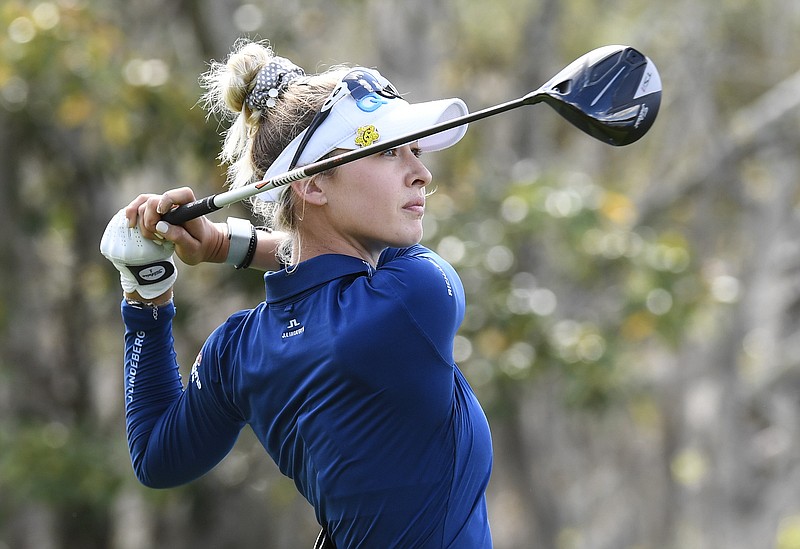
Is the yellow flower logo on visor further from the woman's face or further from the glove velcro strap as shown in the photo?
the glove velcro strap

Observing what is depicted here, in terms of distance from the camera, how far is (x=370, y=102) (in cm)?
273

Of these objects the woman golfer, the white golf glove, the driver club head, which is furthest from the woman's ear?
the driver club head

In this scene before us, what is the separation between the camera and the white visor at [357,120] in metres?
2.69

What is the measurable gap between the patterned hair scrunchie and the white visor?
157mm

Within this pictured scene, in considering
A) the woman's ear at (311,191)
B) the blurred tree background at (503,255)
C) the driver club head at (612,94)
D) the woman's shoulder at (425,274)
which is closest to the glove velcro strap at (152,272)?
the woman's ear at (311,191)

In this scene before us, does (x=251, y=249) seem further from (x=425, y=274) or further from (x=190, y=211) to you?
(x=425, y=274)

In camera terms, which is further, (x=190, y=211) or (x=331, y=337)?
(x=190, y=211)

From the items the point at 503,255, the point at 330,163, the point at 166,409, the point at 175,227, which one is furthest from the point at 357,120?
the point at 503,255

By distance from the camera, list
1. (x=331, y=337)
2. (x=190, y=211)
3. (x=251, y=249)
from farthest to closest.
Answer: (x=251, y=249), (x=190, y=211), (x=331, y=337)

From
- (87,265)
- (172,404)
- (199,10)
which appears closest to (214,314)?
(87,265)

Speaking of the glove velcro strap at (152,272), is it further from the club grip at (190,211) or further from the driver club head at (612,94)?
the driver club head at (612,94)

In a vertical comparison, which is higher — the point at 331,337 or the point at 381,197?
the point at 381,197

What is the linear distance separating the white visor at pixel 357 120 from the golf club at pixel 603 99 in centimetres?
6

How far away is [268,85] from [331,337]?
652 mm
